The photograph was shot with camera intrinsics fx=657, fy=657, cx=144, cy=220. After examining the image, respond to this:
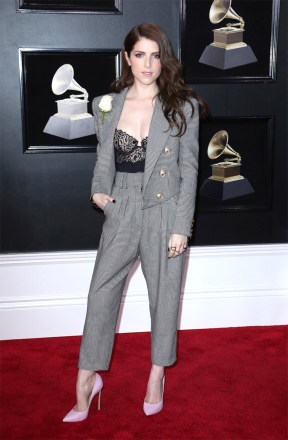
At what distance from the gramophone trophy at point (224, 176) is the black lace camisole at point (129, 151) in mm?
1225

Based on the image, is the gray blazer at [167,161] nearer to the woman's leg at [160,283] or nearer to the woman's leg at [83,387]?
the woman's leg at [160,283]

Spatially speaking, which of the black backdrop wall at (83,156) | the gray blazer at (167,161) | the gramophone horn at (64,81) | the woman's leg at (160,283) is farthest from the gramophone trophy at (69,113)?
the woman's leg at (160,283)

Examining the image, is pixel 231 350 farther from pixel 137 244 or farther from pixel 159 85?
pixel 159 85

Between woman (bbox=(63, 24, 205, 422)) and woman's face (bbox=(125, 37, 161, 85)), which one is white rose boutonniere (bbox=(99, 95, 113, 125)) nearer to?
woman (bbox=(63, 24, 205, 422))

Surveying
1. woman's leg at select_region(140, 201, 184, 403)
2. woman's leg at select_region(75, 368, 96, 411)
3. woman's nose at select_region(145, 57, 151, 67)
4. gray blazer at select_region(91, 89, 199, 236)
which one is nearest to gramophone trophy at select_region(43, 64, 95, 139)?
gray blazer at select_region(91, 89, 199, 236)

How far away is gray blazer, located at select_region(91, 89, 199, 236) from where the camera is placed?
3.36 m

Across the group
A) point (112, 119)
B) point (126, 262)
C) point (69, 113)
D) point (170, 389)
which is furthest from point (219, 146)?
point (170, 389)

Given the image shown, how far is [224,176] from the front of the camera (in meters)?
4.57

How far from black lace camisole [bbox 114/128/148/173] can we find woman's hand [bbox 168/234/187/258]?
0.39 meters

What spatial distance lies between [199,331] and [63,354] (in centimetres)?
102

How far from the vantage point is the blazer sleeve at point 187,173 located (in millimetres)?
3395

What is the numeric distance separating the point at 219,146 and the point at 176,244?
4.52ft

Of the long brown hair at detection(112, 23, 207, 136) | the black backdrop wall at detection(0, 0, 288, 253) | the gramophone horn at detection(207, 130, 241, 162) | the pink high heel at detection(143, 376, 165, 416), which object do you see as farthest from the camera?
the gramophone horn at detection(207, 130, 241, 162)

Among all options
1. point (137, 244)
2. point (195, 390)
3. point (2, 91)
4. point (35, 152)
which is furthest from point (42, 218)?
point (195, 390)
